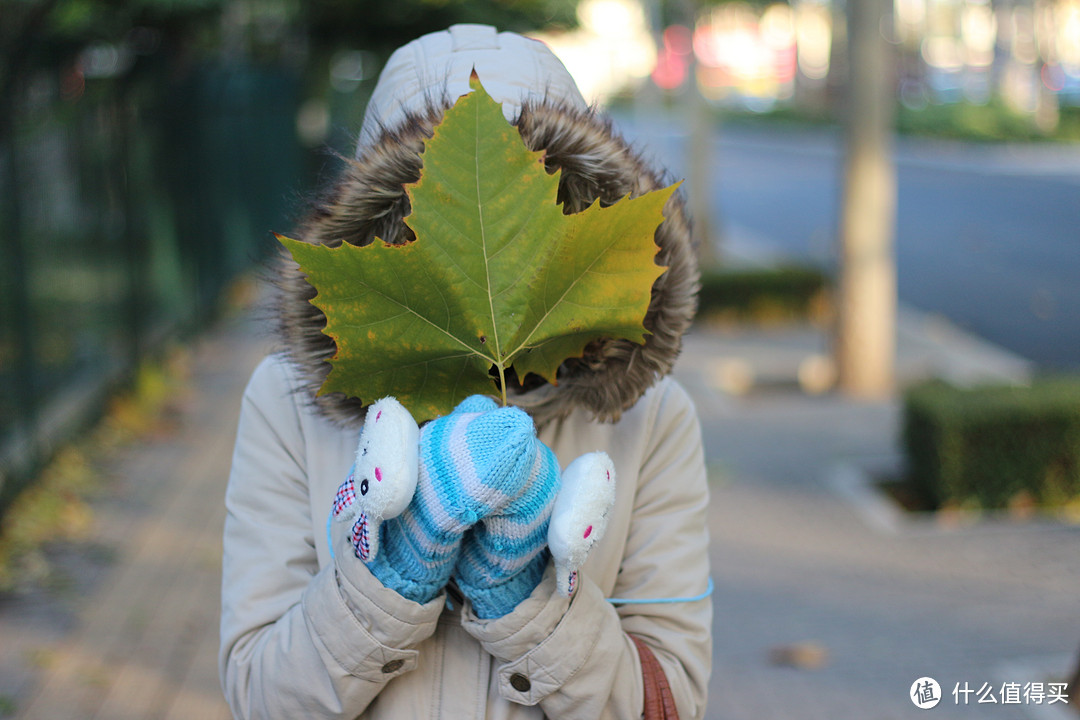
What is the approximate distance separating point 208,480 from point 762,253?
9503 mm

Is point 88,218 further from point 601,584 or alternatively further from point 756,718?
point 601,584

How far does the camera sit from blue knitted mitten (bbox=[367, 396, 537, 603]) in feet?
3.84

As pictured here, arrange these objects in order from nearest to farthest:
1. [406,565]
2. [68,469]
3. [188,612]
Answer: [406,565], [188,612], [68,469]

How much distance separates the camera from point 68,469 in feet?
18.8

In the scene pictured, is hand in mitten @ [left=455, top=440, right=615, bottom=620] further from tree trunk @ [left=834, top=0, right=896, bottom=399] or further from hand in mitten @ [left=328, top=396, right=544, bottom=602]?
tree trunk @ [left=834, top=0, right=896, bottom=399]

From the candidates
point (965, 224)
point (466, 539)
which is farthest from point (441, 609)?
point (965, 224)

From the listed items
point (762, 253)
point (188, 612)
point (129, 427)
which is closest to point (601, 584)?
point (188, 612)

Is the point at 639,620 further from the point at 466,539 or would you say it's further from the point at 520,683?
the point at 466,539

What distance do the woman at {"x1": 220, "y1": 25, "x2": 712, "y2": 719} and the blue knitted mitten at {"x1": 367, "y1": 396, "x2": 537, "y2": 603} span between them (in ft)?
0.34

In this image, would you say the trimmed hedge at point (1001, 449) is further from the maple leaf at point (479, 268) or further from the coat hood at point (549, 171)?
the maple leaf at point (479, 268)

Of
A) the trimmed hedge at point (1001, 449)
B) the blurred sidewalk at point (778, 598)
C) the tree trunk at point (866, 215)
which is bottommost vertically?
the blurred sidewalk at point (778, 598)

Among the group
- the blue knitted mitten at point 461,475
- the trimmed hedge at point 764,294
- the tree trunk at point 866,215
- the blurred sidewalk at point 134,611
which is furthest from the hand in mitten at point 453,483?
the trimmed hedge at point 764,294

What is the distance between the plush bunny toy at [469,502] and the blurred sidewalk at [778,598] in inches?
95.4

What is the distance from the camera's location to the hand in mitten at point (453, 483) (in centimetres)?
117
